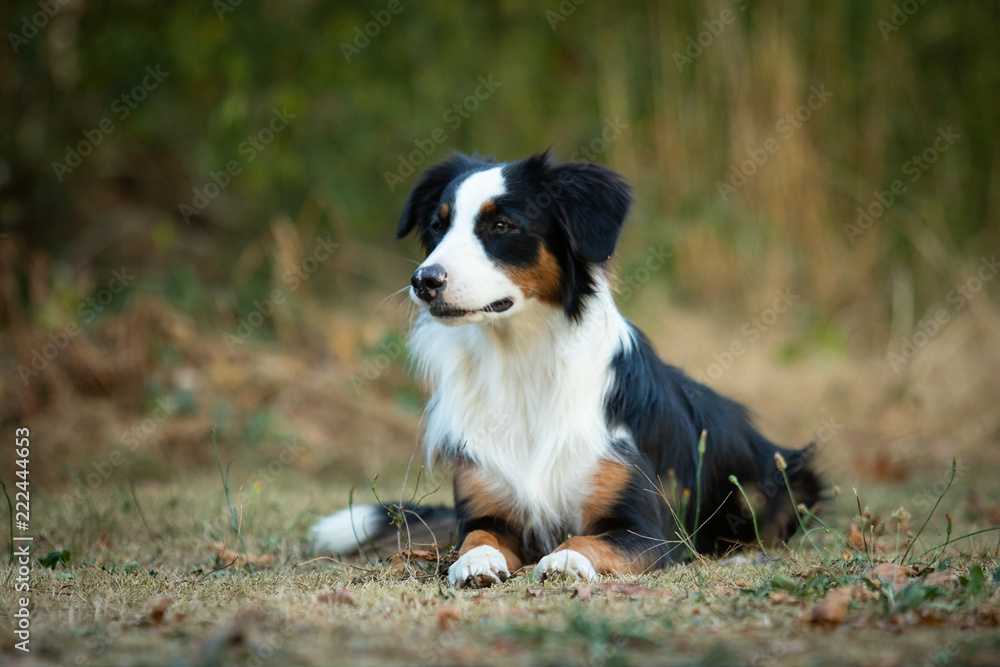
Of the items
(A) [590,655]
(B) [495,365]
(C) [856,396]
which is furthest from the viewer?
(C) [856,396]

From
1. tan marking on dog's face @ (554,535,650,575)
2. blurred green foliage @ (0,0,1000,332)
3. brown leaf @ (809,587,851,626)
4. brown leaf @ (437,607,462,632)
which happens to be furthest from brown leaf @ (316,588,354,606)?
blurred green foliage @ (0,0,1000,332)

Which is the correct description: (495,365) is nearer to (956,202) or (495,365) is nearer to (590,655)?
(590,655)

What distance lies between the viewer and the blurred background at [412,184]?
6.14 meters

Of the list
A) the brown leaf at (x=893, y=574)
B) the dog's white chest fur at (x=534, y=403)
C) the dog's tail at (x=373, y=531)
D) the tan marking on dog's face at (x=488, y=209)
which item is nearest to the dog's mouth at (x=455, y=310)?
the dog's white chest fur at (x=534, y=403)

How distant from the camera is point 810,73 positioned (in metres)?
7.95

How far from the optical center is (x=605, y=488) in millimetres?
3223

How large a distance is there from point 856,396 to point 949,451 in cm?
77

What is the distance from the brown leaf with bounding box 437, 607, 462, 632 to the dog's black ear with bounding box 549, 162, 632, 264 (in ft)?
4.77

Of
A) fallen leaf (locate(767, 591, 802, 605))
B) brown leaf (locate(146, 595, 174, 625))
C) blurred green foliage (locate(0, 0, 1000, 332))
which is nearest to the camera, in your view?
brown leaf (locate(146, 595, 174, 625))

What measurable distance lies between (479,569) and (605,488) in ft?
1.99

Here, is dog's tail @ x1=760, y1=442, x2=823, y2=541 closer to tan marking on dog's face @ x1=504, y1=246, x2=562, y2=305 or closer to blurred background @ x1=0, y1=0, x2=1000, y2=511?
tan marking on dog's face @ x1=504, y1=246, x2=562, y2=305

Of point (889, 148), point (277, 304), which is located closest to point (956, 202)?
point (889, 148)

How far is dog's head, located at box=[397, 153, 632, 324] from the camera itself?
3197 millimetres

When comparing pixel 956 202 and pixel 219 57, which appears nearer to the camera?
pixel 219 57
